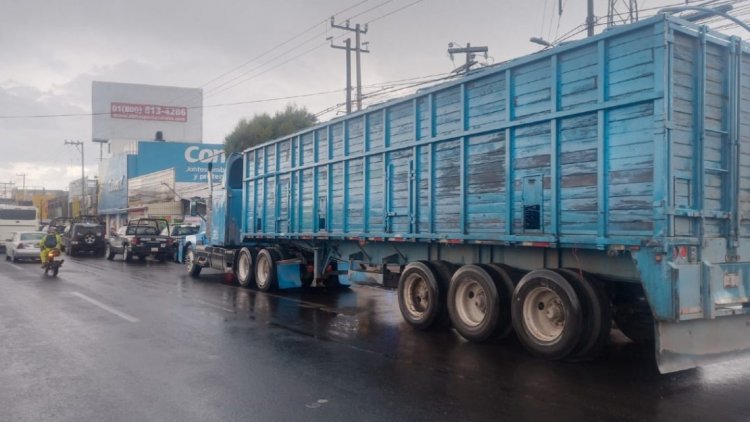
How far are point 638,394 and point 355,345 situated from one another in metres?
3.66

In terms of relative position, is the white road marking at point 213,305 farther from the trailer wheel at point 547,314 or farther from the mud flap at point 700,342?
the mud flap at point 700,342

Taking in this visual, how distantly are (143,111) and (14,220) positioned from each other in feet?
94.6

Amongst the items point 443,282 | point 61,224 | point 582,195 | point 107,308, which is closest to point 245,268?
point 107,308

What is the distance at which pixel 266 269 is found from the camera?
15.1 meters

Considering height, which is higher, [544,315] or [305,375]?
[544,315]

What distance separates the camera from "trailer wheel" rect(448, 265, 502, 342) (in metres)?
8.27

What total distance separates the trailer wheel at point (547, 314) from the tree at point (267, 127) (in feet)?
91.4

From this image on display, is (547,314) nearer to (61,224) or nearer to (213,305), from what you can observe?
(213,305)

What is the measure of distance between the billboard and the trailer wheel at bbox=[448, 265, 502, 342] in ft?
188

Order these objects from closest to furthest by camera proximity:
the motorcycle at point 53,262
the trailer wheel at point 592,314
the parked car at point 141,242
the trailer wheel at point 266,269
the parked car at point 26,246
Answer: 1. the trailer wheel at point 592,314
2. the trailer wheel at point 266,269
3. the motorcycle at point 53,262
4. the parked car at point 26,246
5. the parked car at point 141,242

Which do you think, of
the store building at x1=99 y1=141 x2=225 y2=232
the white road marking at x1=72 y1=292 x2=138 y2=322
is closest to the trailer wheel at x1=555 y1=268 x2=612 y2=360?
the white road marking at x1=72 y1=292 x2=138 y2=322

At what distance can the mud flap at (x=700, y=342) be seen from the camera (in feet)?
21.2

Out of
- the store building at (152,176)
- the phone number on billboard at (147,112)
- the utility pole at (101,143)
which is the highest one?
the phone number on billboard at (147,112)

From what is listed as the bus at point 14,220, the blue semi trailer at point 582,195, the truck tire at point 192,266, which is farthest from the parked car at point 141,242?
the blue semi trailer at point 582,195
